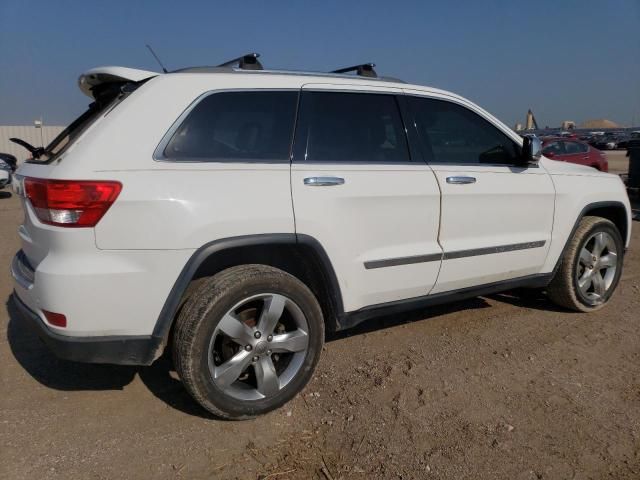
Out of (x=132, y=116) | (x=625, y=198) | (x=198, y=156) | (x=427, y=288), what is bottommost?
(x=427, y=288)

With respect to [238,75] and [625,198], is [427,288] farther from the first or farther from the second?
[625,198]

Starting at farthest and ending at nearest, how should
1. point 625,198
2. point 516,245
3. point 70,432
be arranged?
point 625,198, point 516,245, point 70,432

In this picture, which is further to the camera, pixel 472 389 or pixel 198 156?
pixel 472 389

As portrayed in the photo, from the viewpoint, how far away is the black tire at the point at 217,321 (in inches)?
99.3

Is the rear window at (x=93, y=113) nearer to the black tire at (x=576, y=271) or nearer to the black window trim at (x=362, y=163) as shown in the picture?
the black window trim at (x=362, y=163)

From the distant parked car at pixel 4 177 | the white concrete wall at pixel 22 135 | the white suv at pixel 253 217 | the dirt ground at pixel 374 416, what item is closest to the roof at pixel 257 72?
the white suv at pixel 253 217

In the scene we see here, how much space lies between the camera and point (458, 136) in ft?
11.8

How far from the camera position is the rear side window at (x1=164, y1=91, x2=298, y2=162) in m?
2.59

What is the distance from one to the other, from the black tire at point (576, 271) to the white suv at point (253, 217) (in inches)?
25.6

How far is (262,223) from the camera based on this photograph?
8.61 feet

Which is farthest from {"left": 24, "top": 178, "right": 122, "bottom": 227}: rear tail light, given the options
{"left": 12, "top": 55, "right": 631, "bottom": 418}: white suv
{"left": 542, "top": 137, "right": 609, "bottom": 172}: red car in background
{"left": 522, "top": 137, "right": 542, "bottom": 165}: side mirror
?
{"left": 542, "top": 137, "right": 609, "bottom": 172}: red car in background

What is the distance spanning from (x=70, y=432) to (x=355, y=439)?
4.87 ft

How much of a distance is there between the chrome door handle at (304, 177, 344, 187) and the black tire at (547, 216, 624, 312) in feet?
7.61

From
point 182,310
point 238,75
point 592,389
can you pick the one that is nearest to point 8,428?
point 182,310
